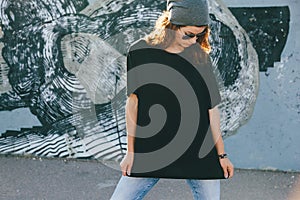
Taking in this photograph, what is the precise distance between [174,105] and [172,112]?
36 millimetres

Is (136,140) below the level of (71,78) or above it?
above

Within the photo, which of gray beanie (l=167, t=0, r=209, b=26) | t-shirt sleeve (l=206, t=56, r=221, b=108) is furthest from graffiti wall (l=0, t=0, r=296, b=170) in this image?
gray beanie (l=167, t=0, r=209, b=26)

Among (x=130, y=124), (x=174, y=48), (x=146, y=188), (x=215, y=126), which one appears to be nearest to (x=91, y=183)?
(x=146, y=188)

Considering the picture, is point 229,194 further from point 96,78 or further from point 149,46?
point 149,46

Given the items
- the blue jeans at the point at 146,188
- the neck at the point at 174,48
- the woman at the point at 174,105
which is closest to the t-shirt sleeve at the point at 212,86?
the woman at the point at 174,105

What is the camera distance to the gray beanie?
7.25ft

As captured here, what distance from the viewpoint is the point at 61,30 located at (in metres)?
4.65

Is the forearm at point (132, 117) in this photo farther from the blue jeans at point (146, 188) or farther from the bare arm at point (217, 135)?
the bare arm at point (217, 135)

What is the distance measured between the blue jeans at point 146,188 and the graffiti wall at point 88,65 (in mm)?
2141

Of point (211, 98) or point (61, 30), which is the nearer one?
point (211, 98)

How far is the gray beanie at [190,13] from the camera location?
221cm

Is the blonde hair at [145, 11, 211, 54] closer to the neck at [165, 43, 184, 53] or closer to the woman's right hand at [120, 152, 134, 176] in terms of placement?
the neck at [165, 43, 184, 53]

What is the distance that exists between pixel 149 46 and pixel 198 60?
0.25m

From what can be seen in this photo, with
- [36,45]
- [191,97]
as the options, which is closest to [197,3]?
[191,97]
